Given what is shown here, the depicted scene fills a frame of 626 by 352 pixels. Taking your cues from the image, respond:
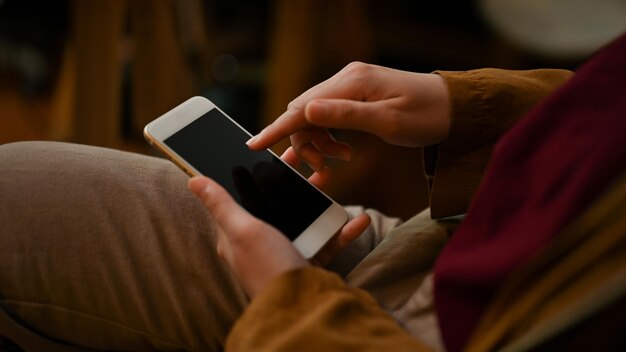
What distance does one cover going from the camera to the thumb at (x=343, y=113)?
531 millimetres

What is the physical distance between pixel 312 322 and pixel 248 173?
210mm

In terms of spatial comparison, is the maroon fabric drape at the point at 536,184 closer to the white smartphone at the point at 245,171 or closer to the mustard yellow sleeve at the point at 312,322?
the mustard yellow sleeve at the point at 312,322

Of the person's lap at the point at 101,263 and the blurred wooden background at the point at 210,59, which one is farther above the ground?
the person's lap at the point at 101,263

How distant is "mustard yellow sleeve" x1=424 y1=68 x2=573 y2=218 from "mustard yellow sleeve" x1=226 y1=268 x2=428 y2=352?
0.17 m

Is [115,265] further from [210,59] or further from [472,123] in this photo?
[210,59]

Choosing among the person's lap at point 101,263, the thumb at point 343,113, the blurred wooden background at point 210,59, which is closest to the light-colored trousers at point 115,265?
the person's lap at point 101,263

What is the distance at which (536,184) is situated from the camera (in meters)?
0.43

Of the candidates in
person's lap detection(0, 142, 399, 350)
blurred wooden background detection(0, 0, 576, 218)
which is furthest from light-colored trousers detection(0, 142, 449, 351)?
blurred wooden background detection(0, 0, 576, 218)

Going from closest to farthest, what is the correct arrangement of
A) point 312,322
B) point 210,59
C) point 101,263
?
point 312,322
point 101,263
point 210,59

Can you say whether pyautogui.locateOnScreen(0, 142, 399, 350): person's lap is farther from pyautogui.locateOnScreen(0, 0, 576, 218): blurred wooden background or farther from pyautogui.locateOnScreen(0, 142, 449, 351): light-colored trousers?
pyautogui.locateOnScreen(0, 0, 576, 218): blurred wooden background

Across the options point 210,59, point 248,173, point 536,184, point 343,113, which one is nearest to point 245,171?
point 248,173

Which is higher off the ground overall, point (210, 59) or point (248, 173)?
point (248, 173)

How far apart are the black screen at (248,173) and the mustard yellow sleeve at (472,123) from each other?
11 centimetres

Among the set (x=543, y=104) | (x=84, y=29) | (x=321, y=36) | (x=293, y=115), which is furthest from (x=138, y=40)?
(x=543, y=104)
